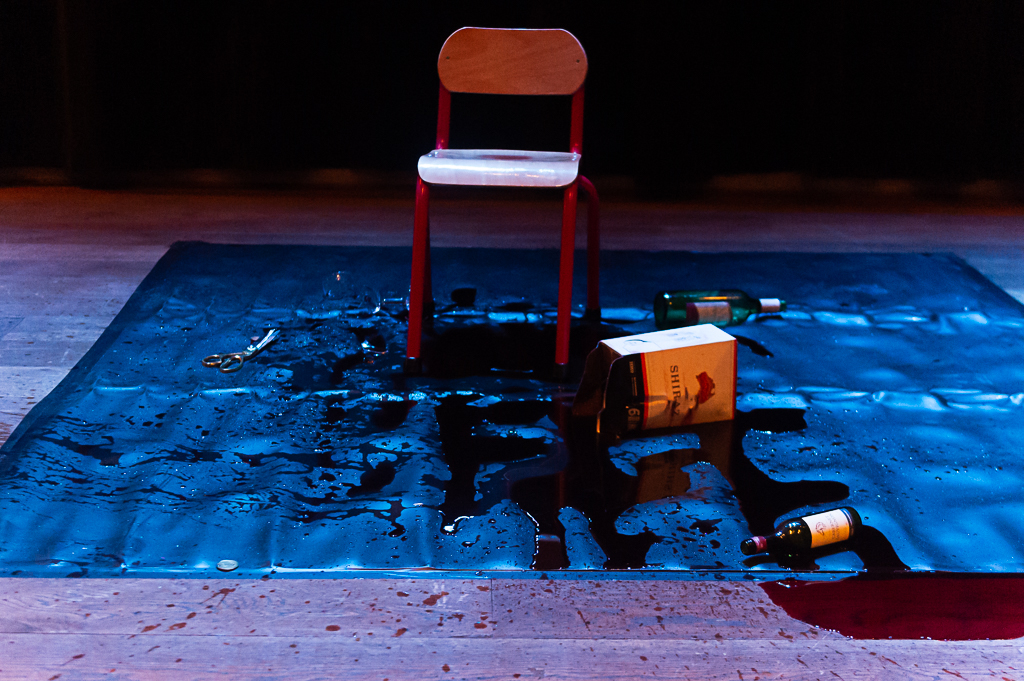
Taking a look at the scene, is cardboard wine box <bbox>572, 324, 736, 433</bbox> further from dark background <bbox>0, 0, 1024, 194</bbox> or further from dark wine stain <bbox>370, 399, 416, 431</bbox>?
dark background <bbox>0, 0, 1024, 194</bbox>

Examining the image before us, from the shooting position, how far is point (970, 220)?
318 centimetres

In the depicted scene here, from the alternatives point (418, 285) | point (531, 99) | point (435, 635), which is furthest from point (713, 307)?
point (531, 99)

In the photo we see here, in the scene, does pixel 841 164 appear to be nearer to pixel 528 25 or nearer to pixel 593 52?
pixel 593 52

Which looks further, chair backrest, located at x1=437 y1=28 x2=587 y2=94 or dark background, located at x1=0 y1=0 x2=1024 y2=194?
dark background, located at x1=0 y1=0 x2=1024 y2=194

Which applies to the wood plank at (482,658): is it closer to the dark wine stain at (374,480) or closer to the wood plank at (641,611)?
the wood plank at (641,611)

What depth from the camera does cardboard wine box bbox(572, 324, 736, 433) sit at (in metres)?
1.53

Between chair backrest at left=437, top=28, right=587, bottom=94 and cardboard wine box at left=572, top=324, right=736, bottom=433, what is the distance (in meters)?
0.76

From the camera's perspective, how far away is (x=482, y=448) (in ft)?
4.96

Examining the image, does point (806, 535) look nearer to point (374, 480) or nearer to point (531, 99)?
point (374, 480)

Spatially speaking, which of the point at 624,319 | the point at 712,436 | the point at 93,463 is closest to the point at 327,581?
the point at 93,463

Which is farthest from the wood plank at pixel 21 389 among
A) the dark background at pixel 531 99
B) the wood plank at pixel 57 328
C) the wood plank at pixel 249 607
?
the dark background at pixel 531 99

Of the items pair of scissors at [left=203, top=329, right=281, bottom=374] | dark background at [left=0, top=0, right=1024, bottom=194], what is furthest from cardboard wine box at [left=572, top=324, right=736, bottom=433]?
dark background at [left=0, top=0, right=1024, bottom=194]

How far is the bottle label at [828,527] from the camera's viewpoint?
4.06ft

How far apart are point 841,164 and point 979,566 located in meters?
2.61
